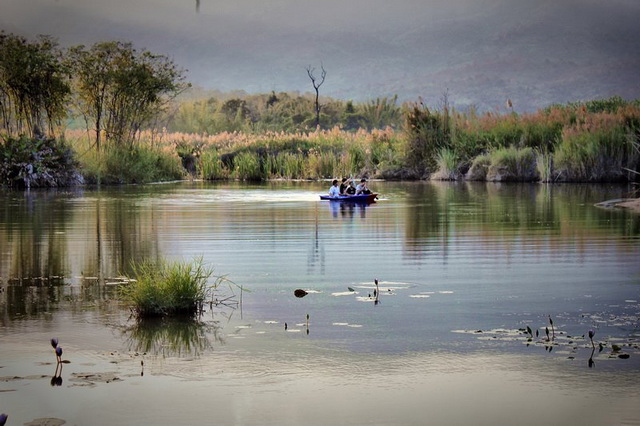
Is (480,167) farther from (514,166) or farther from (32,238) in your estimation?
(32,238)

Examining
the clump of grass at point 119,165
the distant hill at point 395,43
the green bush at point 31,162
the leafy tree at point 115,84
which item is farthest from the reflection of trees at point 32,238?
the distant hill at point 395,43

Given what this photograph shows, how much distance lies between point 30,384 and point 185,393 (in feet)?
3.33

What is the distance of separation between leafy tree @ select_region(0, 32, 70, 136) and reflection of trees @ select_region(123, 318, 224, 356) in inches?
1077

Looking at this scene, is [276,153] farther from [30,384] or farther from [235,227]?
[30,384]

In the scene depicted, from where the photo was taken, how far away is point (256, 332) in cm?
823

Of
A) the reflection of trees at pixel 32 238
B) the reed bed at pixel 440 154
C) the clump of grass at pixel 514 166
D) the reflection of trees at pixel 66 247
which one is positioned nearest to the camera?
the reflection of trees at pixel 66 247

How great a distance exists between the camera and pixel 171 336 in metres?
8.15

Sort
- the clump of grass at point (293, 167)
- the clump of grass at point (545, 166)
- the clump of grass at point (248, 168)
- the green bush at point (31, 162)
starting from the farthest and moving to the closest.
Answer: the clump of grass at point (248, 168) → the clump of grass at point (293, 167) → the clump of grass at point (545, 166) → the green bush at point (31, 162)

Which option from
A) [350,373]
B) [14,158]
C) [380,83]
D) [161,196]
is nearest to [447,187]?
[161,196]

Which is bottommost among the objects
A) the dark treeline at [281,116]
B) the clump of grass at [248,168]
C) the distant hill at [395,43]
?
the clump of grass at [248,168]

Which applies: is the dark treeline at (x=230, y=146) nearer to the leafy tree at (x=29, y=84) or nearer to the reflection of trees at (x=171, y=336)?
the leafy tree at (x=29, y=84)

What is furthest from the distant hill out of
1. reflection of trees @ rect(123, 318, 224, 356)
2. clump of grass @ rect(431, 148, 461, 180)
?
reflection of trees @ rect(123, 318, 224, 356)

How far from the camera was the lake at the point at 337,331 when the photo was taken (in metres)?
6.23

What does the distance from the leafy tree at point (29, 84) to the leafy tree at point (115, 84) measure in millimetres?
2064
